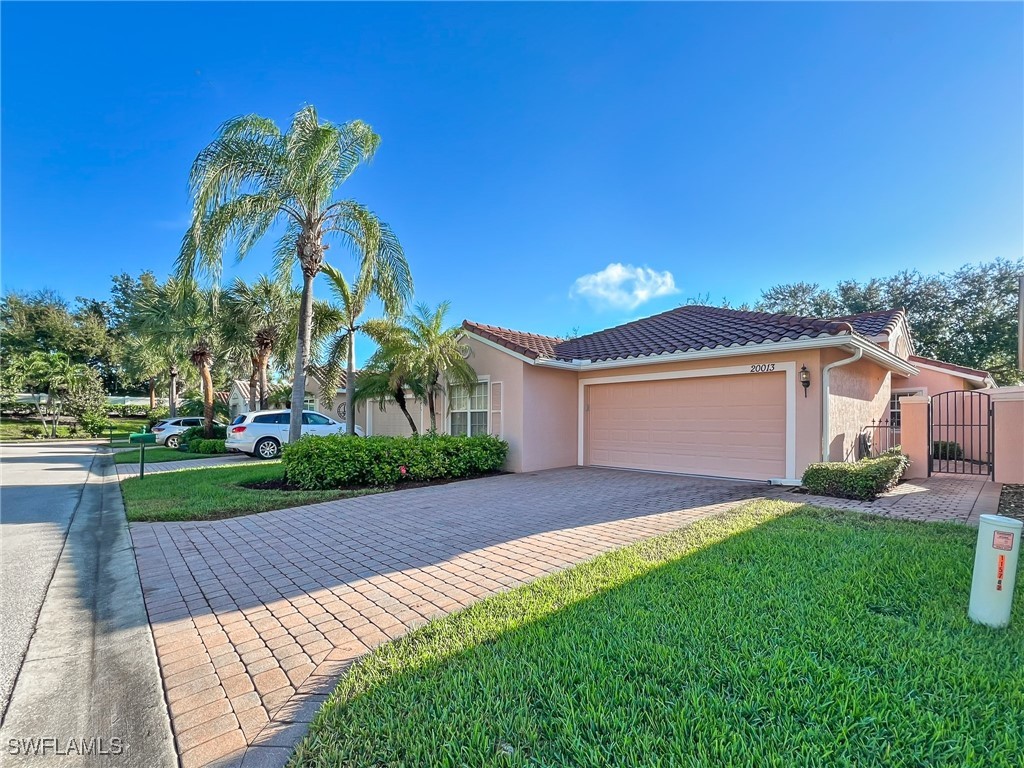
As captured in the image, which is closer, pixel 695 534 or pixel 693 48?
pixel 695 534

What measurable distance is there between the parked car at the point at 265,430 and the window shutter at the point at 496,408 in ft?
20.8

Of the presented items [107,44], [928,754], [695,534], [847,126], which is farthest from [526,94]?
[928,754]

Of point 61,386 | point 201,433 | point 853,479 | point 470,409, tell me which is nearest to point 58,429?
point 61,386

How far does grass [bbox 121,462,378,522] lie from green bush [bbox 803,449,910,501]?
26.5 feet

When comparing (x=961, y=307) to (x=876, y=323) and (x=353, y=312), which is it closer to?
(x=876, y=323)

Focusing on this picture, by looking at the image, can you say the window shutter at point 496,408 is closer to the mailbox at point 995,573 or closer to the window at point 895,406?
the mailbox at point 995,573

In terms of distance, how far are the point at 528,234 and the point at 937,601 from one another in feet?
45.8

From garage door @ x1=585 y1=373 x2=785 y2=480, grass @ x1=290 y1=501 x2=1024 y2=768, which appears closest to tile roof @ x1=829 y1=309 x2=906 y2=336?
garage door @ x1=585 y1=373 x2=785 y2=480

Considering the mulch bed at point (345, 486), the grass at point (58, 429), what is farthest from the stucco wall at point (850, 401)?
the grass at point (58, 429)

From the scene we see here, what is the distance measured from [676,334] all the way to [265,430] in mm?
13708

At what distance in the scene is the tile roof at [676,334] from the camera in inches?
360

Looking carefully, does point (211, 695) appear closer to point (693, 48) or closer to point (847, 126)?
point (693, 48)

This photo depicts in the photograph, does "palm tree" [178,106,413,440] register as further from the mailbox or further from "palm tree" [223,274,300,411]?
the mailbox

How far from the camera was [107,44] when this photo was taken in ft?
28.1
